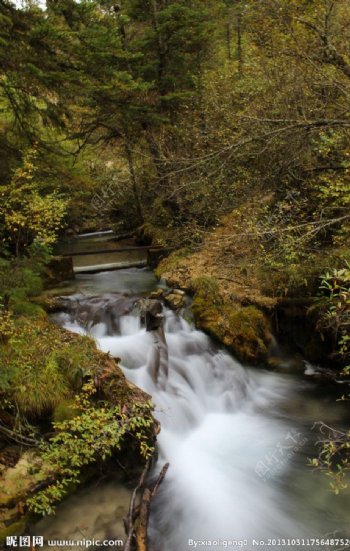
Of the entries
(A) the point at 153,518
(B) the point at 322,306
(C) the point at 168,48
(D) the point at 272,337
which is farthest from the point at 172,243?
(A) the point at 153,518

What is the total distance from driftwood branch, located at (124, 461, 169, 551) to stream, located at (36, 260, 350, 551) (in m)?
0.16

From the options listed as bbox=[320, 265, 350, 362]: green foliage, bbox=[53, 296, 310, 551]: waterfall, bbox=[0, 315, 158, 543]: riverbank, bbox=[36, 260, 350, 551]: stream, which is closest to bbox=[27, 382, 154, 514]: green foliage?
bbox=[0, 315, 158, 543]: riverbank

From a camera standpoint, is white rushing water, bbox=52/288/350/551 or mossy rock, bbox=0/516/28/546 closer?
mossy rock, bbox=0/516/28/546

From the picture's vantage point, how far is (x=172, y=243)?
12688 millimetres

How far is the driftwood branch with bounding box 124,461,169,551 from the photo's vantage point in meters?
4.15

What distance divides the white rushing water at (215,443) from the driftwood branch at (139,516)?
0.87 ft

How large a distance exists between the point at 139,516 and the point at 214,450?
2068 millimetres

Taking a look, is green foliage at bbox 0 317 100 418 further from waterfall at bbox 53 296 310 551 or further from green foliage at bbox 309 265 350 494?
green foliage at bbox 309 265 350 494

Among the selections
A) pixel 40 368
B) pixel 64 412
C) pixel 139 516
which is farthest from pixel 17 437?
pixel 139 516

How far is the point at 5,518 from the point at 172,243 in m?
9.44

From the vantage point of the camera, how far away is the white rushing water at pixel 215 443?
4863 millimetres

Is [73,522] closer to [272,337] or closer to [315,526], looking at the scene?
[315,526]

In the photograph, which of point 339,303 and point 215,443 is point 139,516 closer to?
point 215,443

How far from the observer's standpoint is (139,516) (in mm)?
4508
